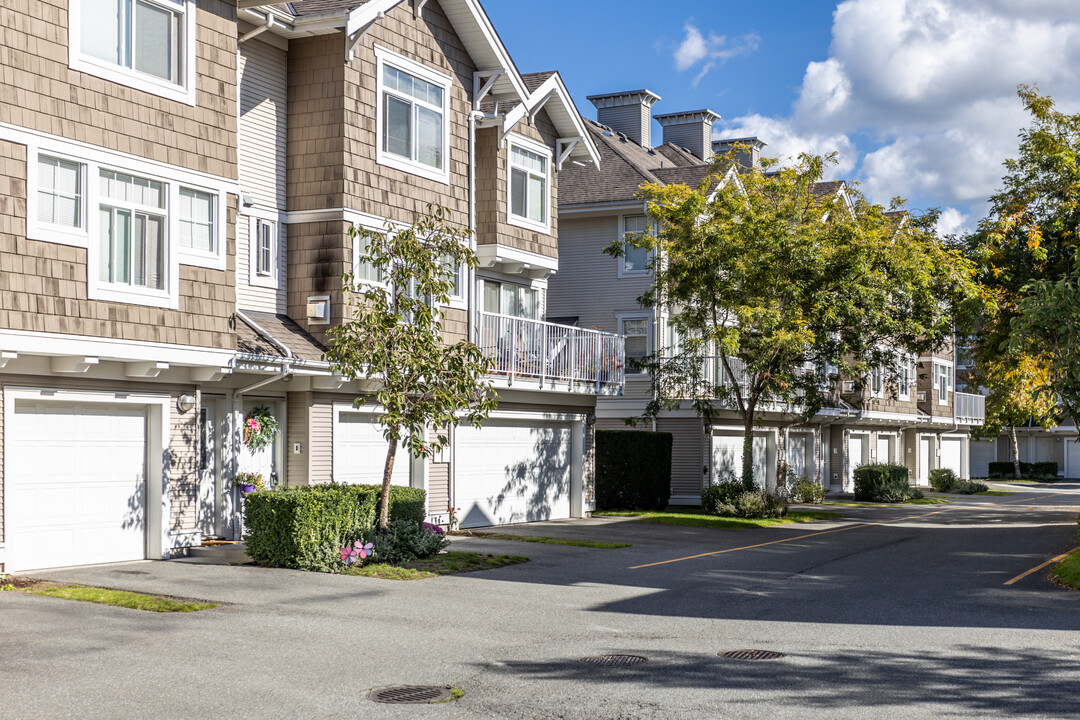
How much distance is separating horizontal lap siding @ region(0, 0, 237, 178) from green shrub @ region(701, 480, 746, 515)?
16223 mm

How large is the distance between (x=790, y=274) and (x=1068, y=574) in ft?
38.5

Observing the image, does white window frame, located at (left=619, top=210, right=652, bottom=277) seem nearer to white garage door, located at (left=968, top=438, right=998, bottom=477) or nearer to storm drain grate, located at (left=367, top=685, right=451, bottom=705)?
storm drain grate, located at (left=367, top=685, right=451, bottom=705)

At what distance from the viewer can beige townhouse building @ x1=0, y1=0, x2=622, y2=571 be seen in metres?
14.7

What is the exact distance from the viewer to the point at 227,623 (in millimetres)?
11492

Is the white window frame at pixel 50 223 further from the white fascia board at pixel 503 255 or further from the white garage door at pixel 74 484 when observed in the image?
the white fascia board at pixel 503 255

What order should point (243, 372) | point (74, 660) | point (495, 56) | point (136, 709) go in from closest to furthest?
point (136, 709) < point (74, 660) < point (243, 372) < point (495, 56)

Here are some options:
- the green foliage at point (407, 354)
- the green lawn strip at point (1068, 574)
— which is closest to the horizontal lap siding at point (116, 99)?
the green foliage at point (407, 354)

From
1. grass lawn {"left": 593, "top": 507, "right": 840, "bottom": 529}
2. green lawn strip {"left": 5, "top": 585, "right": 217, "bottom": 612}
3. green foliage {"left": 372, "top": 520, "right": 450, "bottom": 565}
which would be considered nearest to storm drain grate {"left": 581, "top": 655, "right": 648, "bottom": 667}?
green lawn strip {"left": 5, "top": 585, "right": 217, "bottom": 612}

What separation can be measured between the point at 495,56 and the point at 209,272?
888 centimetres

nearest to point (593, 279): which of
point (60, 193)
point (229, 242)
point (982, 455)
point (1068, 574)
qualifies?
point (229, 242)

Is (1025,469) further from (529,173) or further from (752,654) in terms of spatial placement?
(752,654)

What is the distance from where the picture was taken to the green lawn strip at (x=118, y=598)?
12281mm

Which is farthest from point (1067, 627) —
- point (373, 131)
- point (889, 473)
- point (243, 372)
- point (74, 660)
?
point (889, 473)

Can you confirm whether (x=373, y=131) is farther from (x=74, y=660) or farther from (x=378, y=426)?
(x=74, y=660)
